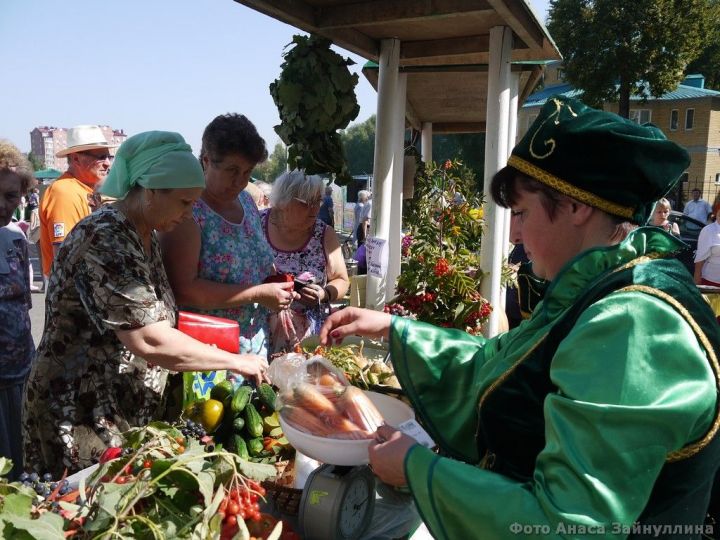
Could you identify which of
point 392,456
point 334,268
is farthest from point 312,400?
point 334,268

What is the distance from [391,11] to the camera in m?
3.23

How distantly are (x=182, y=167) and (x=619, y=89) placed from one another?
86.3ft

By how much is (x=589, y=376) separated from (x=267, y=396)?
1.51 metres

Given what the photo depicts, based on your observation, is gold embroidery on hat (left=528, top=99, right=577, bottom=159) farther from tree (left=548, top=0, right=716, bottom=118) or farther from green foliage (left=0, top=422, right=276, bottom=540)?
tree (left=548, top=0, right=716, bottom=118)

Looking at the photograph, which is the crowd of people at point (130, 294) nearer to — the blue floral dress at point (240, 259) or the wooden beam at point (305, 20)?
the blue floral dress at point (240, 259)

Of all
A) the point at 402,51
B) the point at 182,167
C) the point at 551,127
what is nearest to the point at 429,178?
the point at 402,51

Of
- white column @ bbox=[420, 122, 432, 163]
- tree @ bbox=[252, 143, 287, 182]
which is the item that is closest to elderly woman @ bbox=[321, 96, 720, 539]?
white column @ bbox=[420, 122, 432, 163]

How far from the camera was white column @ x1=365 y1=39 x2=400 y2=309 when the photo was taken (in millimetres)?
3787

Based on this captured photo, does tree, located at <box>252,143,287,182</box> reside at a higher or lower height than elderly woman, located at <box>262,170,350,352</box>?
higher

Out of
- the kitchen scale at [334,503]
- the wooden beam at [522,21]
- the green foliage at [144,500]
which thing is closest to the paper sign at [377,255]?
the wooden beam at [522,21]

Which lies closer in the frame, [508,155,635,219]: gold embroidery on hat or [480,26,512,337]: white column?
[508,155,635,219]: gold embroidery on hat

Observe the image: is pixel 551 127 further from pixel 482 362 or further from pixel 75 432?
pixel 75 432

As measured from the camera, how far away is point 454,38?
3.95m

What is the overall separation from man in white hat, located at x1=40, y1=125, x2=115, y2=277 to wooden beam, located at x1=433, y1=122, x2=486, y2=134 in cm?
416
